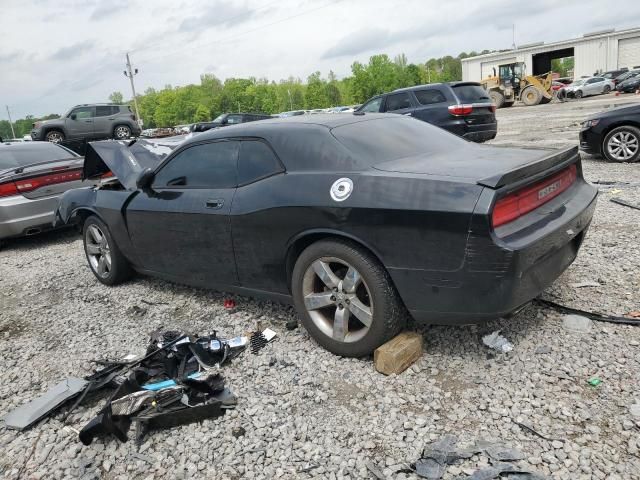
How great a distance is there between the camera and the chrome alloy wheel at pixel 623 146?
873 cm

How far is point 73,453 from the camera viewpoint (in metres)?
2.77

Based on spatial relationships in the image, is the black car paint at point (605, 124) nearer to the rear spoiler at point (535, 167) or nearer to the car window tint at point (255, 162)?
the rear spoiler at point (535, 167)

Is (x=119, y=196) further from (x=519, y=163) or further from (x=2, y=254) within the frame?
(x=2, y=254)

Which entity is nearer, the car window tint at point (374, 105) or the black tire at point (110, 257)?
the black tire at point (110, 257)

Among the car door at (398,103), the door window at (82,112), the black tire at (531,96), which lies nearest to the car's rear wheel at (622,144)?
the car door at (398,103)

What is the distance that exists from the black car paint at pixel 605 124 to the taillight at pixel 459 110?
2.63m

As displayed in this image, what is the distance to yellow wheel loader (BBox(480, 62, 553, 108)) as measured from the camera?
34312 millimetres

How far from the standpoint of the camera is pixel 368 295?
3189 mm

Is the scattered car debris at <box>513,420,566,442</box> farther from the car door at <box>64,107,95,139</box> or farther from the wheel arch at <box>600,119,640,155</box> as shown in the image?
the car door at <box>64,107,95,139</box>

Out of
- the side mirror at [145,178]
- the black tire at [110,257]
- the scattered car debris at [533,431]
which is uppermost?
the side mirror at [145,178]

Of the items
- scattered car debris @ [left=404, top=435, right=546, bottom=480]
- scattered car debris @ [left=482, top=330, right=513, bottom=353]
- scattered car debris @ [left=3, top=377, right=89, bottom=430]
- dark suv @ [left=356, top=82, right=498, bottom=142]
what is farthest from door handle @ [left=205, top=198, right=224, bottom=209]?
dark suv @ [left=356, top=82, right=498, bottom=142]

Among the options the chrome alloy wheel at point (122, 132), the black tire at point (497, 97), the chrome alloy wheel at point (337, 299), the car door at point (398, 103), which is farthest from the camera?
the black tire at point (497, 97)

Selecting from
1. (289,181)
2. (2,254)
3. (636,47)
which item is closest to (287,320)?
(289,181)

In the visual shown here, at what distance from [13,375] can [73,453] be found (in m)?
1.31
